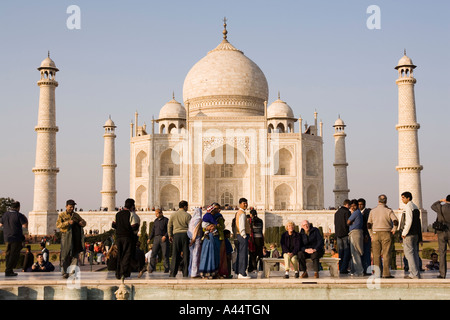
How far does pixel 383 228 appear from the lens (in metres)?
8.27

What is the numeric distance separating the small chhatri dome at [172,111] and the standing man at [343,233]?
26.7 metres

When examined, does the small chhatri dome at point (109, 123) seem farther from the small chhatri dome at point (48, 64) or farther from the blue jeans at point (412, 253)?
the blue jeans at point (412, 253)

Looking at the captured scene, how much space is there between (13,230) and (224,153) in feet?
82.6

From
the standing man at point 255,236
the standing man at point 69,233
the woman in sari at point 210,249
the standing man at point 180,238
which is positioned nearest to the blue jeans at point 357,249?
the standing man at point 255,236

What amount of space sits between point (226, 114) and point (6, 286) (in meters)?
27.8

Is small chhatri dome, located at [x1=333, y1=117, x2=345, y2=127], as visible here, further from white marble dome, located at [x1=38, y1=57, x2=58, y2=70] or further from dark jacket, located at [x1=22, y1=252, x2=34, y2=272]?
dark jacket, located at [x1=22, y1=252, x2=34, y2=272]

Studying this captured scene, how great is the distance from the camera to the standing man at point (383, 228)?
8.25 meters

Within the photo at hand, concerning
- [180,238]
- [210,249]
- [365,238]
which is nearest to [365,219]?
[365,238]

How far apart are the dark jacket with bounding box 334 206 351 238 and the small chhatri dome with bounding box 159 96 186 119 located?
2675cm

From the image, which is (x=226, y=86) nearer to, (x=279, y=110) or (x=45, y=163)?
(x=279, y=110)

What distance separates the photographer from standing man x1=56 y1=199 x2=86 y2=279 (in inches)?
327

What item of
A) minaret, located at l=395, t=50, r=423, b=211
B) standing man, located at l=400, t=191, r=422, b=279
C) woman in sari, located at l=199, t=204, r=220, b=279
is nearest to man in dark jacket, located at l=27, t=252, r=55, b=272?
woman in sari, located at l=199, t=204, r=220, b=279
